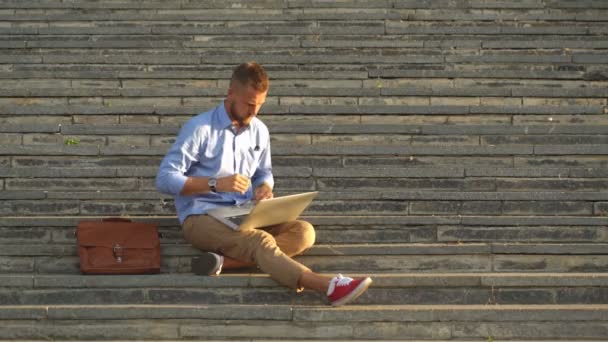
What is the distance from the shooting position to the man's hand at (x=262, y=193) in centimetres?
720

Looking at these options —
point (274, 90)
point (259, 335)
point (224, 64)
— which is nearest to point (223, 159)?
point (259, 335)

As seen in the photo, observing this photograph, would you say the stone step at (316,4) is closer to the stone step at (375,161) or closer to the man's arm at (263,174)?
the stone step at (375,161)

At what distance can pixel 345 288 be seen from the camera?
21.9ft

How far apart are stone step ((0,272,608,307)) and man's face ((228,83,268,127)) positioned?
888 mm

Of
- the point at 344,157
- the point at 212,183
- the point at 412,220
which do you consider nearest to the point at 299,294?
the point at 212,183

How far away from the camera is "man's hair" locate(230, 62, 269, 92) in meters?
7.07

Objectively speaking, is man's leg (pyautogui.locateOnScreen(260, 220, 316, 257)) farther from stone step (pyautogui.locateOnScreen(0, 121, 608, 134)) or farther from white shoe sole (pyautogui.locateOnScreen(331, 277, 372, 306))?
stone step (pyautogui.locateOnScreen(0, 121, 608, 134))

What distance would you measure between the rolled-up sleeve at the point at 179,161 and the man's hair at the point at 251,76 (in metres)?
0.39

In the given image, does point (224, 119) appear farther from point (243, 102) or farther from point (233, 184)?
point (233, 184)

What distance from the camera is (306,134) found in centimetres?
910

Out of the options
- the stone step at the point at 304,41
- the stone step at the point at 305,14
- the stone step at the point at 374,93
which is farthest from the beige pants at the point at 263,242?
the stone step at the point at 305,14

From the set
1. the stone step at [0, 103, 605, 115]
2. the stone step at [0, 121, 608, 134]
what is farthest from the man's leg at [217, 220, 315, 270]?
the stone step at [0, 103, 605, 115]

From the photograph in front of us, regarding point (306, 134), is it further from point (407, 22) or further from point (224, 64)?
point (407, 22)

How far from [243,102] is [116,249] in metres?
1.01
